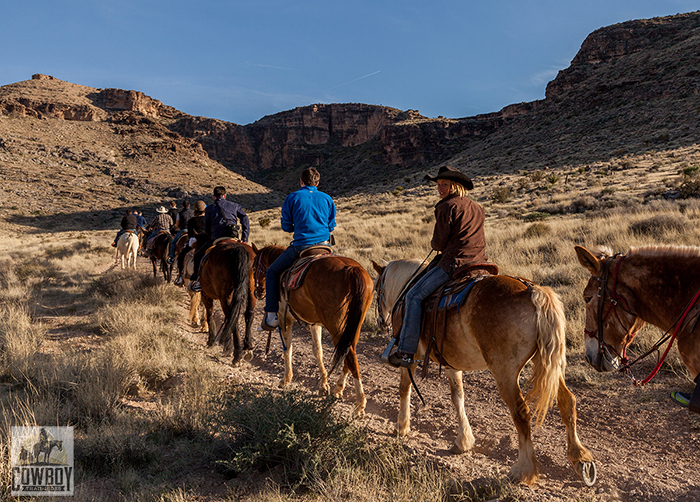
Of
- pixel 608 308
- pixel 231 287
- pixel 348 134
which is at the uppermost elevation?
pixel 348 134

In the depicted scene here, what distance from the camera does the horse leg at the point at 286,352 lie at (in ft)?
18.4

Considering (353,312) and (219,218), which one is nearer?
(353,312)

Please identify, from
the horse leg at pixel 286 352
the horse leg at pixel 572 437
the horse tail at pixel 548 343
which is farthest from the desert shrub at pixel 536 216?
the horse tail at pixel 548 343

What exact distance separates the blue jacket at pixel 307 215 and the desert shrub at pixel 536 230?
9.99 meters

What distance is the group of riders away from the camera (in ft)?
12.1

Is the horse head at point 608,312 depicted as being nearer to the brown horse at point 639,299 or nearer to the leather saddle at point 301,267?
the brown horse at point 639,299

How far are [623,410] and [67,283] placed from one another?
15.5 m

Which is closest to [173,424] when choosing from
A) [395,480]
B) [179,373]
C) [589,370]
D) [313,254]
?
[179,373]

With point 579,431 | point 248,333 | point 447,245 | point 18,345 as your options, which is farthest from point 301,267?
point 18,345

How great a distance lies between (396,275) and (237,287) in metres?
3.21

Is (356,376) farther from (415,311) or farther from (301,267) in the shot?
(301,267)

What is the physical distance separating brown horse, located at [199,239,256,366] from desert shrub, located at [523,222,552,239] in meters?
10.2

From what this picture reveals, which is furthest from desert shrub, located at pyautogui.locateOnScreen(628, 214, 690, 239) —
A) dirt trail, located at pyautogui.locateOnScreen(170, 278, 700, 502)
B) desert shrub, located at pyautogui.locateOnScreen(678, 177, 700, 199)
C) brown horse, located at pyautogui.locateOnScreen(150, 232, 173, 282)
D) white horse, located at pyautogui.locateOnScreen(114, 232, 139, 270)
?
white horse, located at pyautogui.locateOnScreen(114, 232, 139, 270)

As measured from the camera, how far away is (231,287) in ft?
22.5
